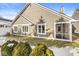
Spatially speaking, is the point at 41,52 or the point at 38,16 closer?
the point at 41,52

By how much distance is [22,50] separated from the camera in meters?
3.46

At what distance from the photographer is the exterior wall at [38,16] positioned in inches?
139

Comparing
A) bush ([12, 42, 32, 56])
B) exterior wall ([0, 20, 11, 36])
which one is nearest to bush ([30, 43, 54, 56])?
bush ([12, 42, 32, 56])

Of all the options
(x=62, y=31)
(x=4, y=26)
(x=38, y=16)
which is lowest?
(x=62, y=31)

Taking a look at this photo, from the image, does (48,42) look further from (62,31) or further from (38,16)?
(38,16)

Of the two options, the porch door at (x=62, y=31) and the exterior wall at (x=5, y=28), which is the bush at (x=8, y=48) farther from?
the porch door at (x=62, y=31)

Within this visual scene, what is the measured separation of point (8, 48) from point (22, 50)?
268 millimetres

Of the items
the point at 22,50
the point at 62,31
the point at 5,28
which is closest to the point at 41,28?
the point at 62,31

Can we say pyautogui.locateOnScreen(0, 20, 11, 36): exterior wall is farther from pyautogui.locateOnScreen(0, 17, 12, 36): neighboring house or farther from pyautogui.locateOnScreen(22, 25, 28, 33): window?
pyautogui.locateOnScreen(22, 25, 28, 33): window

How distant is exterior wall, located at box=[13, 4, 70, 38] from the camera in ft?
11.6

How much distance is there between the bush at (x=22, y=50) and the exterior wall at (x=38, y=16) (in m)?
0.29

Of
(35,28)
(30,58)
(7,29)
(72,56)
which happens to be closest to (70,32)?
(72,56)

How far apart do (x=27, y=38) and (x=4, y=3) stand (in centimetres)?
78

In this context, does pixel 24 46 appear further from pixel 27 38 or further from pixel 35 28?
pixel 35 28
